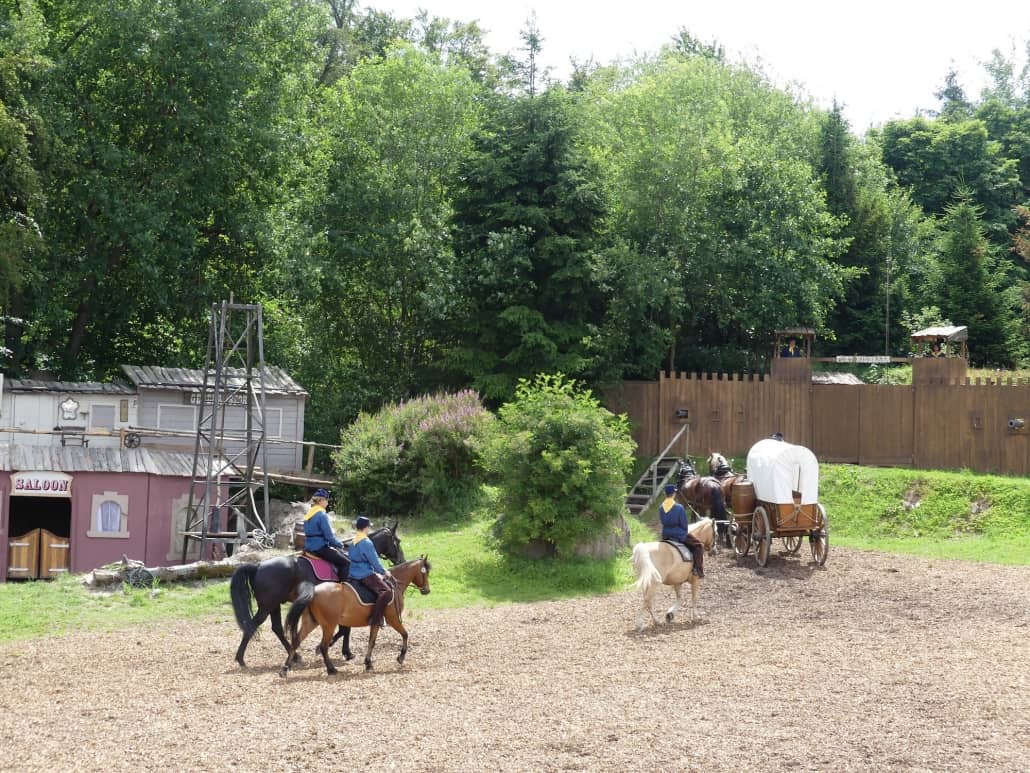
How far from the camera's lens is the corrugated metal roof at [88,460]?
26.0m

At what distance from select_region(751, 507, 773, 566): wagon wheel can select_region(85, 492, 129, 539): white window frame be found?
13.9m

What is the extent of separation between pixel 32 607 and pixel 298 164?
20.2 m

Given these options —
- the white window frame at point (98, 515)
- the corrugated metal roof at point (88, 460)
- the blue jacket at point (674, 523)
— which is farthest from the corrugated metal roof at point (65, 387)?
the blue jacket at point (674, 523)

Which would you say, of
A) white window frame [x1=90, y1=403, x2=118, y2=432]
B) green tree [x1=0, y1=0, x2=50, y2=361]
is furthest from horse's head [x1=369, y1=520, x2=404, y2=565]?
white window frame [x1=90, y1=403, x2=118, y2=432]

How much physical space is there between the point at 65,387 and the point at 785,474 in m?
18.8

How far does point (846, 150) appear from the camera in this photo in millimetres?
47906

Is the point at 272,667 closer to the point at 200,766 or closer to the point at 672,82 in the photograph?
the point at 200,766

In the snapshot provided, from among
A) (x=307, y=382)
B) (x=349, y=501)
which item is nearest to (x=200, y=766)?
(x=349, y=501)

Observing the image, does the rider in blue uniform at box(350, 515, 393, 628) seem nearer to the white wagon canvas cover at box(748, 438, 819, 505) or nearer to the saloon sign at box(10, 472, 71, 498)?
the white wagon canvas cover at box(748, 438, 819, 505)

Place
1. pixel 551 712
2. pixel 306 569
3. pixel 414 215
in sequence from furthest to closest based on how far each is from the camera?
pixel 414 215, pixel 306 569, pixel 551 712

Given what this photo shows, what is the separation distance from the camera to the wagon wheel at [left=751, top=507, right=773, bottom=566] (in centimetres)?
2155

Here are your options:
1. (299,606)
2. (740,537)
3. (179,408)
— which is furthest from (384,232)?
(299,606)

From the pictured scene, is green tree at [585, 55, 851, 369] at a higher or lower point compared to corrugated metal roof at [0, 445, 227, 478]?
higher

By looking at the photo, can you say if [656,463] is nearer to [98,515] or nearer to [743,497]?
[743,497]
